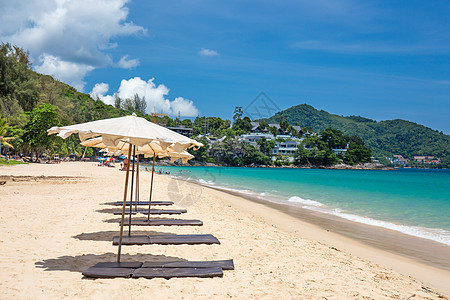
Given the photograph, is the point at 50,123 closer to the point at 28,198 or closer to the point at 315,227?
the point at 28,198

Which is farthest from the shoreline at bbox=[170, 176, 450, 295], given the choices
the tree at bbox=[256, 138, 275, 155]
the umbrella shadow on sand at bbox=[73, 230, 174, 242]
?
the tree at bbox=[256, 138, 275, 155]

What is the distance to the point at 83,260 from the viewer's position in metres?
5.32

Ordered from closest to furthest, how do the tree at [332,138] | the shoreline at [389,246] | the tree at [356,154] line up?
the shoreline at [389,246] < the tree at [356,154] < the tree at [332,138]

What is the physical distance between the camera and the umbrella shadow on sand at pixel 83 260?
4876 mm

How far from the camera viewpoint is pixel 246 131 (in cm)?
13938

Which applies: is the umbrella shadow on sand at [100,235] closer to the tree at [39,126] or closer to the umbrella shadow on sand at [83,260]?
the umbrella shadow on sand at [83,260]

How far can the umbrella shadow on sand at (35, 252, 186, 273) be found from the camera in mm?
4876

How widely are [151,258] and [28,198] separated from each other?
8.50 meters

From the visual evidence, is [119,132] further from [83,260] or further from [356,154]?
[356,154]

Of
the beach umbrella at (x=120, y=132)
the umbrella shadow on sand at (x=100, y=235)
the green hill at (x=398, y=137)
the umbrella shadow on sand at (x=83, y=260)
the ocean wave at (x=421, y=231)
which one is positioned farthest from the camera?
the green hill at (x=398, y=137)

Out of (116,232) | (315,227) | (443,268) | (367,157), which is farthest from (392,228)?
(367,157)

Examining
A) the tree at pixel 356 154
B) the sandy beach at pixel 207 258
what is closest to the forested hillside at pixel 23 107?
the sandy beach at pixel 207 258

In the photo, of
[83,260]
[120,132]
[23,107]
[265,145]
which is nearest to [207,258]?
[83,260]

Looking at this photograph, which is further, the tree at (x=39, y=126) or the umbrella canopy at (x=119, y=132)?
the tree at (x=39, y=126)
